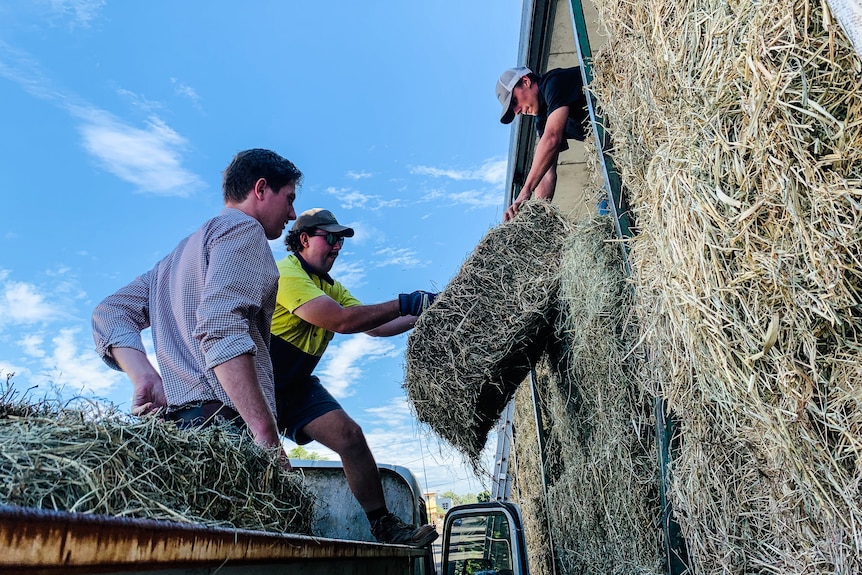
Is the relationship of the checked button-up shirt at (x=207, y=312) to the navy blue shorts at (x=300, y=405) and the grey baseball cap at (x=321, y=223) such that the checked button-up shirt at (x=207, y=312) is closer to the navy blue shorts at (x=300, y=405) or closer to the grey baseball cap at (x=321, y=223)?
the navy blue shorts at (x=300, y=405)

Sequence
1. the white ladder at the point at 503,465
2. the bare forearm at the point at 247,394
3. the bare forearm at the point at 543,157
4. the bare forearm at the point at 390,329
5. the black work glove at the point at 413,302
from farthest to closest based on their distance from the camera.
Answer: the white ladder at the point at 503,465 → the bare forearm at the point at 390,329 → the black work glove at the point at 413,302 → the bare forearm at the point at 543,157 → the bare forearm at the point at 247,394

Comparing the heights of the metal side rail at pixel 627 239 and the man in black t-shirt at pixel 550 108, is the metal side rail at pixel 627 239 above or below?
below

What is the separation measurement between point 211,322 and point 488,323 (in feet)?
4.56

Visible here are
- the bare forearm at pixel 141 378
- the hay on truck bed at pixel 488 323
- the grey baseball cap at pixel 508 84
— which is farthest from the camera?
the grey baseball cap at pixel 508 84

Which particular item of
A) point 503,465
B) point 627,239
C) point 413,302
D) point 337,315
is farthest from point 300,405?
point 503,465

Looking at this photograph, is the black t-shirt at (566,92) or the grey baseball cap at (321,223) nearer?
the black t-shirt at (566,92)

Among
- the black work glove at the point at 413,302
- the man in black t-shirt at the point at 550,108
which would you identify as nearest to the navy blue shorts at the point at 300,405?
the black work glove at the point at 413,302

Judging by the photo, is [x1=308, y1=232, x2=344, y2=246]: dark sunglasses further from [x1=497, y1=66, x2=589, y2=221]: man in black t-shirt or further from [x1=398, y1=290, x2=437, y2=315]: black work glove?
[x1=497, y1=66, x2=589, y2=221]: man in black t-shirt

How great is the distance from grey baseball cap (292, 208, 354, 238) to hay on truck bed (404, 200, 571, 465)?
1252mm

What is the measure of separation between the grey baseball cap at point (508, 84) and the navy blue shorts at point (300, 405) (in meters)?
2.31

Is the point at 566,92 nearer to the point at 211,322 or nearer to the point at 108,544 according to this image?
the point at 211,322

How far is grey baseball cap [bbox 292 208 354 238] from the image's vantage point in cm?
434

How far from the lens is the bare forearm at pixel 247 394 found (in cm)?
221

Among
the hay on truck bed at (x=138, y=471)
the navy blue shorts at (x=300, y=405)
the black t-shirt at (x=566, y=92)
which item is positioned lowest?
the hay on truck bed at (x=138, y=471)
